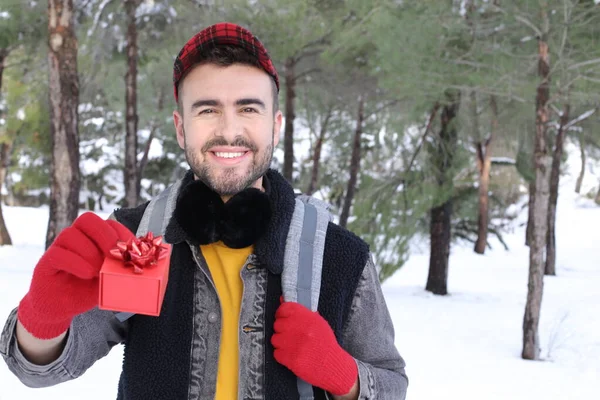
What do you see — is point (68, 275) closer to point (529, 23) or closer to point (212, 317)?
point (212, 317)

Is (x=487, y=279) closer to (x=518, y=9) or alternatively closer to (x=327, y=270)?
(x=518, y=9)

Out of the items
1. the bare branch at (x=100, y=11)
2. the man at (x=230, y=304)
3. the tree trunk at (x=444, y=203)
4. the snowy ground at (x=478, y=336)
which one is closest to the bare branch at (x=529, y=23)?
the tree trunk at (x=444, y=203)

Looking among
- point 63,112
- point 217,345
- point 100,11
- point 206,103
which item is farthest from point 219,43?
point 100,11

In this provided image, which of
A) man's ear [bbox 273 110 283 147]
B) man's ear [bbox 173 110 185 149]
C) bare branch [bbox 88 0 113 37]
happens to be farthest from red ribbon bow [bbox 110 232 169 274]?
bare branch [bbox 88 0 113 37]

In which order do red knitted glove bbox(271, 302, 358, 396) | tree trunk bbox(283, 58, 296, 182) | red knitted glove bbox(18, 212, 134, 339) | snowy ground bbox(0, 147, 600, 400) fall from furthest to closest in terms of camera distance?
tree trunk bbox(283, 58, 296, 182) → snowy ground bbox(0, 147, 600, 400) → red knitted glove bbox(271, 302, 358, 396) → red knitted glove bbox(18, 212, 134, 339)

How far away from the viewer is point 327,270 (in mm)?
1385

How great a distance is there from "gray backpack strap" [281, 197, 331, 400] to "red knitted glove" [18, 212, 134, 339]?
1.29 feet

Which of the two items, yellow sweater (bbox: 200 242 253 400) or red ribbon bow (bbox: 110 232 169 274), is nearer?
red ribbon bow (bbox: 110 232 169 274)

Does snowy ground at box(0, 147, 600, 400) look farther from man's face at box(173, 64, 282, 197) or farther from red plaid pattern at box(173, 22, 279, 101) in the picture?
red plaid pattern at box(173, 22, 279, 101)

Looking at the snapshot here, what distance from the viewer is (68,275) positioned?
1.14 m

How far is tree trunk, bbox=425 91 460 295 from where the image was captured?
31.4 ft

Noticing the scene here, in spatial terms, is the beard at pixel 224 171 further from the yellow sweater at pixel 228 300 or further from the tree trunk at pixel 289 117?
the tree trunk at pixel 289 117

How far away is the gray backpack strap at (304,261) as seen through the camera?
131cm

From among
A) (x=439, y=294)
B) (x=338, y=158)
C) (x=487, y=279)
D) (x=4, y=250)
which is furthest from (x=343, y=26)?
(x=338, y=158)
